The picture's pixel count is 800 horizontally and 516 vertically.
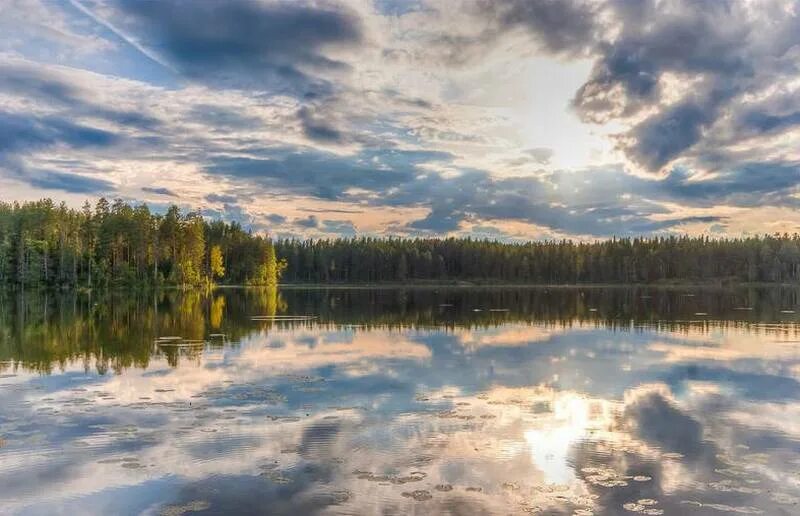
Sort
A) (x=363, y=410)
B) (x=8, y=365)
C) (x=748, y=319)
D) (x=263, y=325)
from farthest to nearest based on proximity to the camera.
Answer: (x=748, y=319) < (x=263, y=325) < (x=8, y=365) < (x=363, y=410)

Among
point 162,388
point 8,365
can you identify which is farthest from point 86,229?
point 162,388

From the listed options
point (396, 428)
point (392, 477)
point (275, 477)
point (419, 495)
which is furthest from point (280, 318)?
point (419, 495)

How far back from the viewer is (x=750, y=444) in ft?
51.0

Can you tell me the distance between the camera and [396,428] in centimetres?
1669

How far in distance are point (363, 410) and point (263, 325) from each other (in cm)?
2745

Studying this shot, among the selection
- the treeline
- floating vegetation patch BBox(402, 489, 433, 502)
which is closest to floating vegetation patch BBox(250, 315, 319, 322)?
floating vegetation patch BBox(402, 489, 433, 502)

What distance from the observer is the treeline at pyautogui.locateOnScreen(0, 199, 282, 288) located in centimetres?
10831

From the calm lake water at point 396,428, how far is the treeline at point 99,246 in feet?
275

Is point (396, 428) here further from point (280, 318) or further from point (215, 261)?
point (215, 261)

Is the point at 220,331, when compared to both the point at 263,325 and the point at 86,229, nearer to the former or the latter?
the point at 263,325

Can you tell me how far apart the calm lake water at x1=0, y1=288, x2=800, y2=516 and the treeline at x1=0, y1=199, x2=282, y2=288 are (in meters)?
83.9

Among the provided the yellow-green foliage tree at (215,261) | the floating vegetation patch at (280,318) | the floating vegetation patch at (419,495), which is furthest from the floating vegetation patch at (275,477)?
the yellow-green foliage tree at (215,261)

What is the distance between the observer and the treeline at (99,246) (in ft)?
355

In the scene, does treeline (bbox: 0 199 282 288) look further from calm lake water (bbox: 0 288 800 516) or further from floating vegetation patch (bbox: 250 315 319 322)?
calm lake water (bbox: 0 288 800 516)
